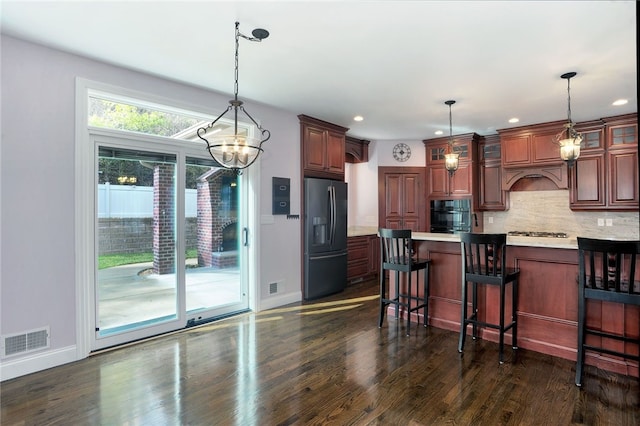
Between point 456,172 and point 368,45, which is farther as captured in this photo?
point 456,172

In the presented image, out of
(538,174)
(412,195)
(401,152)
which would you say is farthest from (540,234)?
(401,152)

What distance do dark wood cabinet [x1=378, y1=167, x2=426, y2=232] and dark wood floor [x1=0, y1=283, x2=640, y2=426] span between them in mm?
3288

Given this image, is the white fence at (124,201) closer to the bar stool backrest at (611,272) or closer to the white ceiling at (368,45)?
the white ceiling at (368,45)

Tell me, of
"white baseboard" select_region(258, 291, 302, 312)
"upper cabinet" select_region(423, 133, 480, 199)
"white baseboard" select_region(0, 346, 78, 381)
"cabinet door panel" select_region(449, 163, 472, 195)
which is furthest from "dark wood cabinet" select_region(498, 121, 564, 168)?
"white baseboard" select_region(0, 346, 78, 381)

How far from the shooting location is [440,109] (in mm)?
4684

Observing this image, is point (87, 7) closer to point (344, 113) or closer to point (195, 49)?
point (195, 49)

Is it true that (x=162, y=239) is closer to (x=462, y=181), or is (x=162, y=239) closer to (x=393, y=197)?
(x=393, y=197)

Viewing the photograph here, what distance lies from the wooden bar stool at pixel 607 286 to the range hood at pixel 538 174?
3014 mm

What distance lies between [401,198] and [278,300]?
131 inches

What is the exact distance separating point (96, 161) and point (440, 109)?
164 inches

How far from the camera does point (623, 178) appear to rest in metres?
4.86

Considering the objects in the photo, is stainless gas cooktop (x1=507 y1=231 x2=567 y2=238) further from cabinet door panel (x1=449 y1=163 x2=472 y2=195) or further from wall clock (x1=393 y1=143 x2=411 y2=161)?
wall clock (x1=393 y1=143 x2=411 y2=161)

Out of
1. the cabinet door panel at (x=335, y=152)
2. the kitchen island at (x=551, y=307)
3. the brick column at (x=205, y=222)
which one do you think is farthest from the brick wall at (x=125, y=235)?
the kitchen island at (x=551, y=307)

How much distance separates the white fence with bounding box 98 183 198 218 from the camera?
10.9 feet
